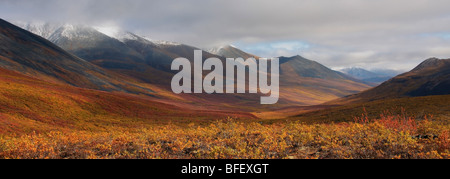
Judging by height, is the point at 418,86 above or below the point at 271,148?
above

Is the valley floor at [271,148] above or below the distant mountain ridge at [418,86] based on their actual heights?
below

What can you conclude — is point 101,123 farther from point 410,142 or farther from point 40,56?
point 40,56

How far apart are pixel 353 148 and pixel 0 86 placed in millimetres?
44340

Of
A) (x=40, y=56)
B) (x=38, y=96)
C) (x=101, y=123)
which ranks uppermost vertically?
(x=40, y=56)

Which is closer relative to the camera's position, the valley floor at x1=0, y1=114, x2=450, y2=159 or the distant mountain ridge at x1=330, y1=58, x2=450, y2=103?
the valley floor at x1=0, y1=114, x2=450, y2=159

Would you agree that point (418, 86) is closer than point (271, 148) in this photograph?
No

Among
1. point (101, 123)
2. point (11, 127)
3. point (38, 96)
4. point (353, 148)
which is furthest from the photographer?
A: point (38, 96)

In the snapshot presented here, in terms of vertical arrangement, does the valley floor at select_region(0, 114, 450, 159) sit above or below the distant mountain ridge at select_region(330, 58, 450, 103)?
below

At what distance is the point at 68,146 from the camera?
9703mm

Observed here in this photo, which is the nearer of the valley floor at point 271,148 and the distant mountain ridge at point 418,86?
the valley floor at point 271,148
